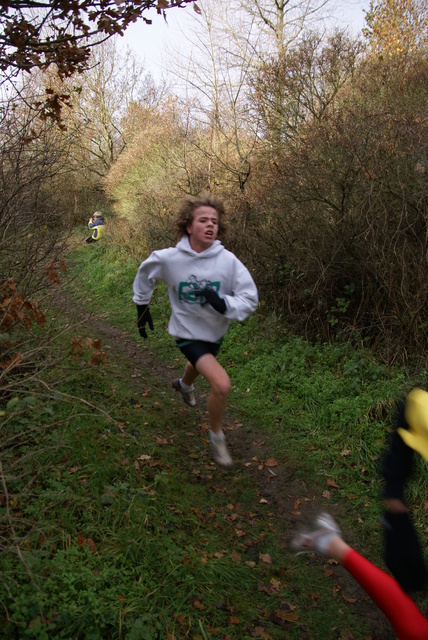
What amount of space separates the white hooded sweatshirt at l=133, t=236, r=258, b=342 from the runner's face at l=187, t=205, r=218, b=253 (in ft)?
0.21

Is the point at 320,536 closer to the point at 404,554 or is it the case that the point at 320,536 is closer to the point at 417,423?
the point at 404,554

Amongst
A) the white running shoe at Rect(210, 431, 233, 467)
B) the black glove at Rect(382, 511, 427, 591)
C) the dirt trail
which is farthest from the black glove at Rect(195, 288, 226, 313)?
the black glove at Rect(382, 511, 427, 591)

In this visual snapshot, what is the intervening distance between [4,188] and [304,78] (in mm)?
7029

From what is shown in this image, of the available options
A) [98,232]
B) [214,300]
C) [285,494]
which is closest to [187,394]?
[285,494]

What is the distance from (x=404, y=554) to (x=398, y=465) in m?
0.35

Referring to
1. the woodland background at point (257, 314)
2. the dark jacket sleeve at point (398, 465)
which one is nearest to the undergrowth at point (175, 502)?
the woodland background at point (257, 314)

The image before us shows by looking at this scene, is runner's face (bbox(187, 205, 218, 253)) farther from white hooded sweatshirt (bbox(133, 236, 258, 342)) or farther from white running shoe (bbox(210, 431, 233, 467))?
white running shoe (bbox(210, 431, 233, 467))

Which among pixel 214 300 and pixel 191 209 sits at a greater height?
pixel 191 209

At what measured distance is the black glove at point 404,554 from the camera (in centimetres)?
199

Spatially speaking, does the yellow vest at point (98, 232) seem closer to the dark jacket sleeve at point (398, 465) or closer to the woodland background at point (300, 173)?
the woodland background at point (300, 173)

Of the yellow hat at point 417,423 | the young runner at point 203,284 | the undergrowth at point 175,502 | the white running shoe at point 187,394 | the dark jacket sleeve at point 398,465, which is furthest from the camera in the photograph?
the white running shoe at point 187,394

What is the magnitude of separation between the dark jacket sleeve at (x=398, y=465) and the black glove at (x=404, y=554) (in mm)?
91

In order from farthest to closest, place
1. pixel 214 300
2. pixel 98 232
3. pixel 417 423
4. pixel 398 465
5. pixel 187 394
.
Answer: pixel 98 232 → pixel 187 394 → pixel 214 300 → pixel 398 465 → pixel 417 423

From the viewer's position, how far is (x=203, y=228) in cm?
413
